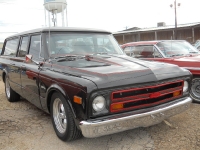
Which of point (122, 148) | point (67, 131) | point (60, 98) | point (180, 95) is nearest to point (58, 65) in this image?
point (60, 98)

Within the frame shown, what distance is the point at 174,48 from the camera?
594cm

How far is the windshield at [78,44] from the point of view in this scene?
3.79m

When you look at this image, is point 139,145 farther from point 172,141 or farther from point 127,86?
point 127,86

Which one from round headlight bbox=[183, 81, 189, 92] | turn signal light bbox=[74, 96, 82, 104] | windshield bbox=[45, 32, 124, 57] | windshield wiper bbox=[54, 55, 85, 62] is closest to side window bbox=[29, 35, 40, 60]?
windshield bbox=[45, 32, 124, 57]

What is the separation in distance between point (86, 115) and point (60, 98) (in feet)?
2.03

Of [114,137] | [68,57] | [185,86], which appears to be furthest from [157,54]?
[114,137]

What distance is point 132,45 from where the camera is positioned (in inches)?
263

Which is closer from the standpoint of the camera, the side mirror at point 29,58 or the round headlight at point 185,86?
the round headlight at point 185,86

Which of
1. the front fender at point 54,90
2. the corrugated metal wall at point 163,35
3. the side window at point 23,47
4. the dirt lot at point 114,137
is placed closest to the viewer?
the front fender at point 54,90

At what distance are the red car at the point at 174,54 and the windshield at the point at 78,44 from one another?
1.71 meters

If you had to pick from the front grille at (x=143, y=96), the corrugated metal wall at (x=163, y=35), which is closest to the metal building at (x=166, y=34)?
the corrugated metal wall at (x=163, y=35)

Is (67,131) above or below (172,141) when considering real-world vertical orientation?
above

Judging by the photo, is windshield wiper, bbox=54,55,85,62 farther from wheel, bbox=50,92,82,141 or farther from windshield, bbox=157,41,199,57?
windshield, bbox=157,41,199,57

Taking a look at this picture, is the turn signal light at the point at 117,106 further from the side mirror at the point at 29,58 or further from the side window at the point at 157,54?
the side window at the point at 157,54
